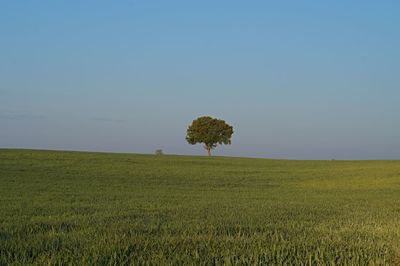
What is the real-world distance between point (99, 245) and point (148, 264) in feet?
4.74

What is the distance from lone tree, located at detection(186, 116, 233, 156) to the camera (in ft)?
329

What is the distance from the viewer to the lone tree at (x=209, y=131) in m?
100

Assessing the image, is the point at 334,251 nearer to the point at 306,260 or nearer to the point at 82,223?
the point at 306,260

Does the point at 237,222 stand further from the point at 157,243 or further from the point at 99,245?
the point at 99,245

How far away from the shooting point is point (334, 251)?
7.94 metres

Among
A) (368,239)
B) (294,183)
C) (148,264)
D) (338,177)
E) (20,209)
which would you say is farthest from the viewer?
(338,177)

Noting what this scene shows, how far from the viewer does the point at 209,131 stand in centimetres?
10012

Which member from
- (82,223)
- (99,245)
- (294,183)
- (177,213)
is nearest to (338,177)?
(294,183)

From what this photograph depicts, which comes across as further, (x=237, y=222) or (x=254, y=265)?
(x=237, y=222)

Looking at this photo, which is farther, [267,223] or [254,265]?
[267,223]

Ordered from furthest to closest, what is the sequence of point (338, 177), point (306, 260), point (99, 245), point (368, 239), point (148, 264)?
point (338, 177) → point (368, 239) → point (99, 245) → point (306, 260) → point (148, 264)

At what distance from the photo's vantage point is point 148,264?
21.6 feet

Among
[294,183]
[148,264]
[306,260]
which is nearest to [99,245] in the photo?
[148,264]

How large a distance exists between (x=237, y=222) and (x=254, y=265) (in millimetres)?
4932
